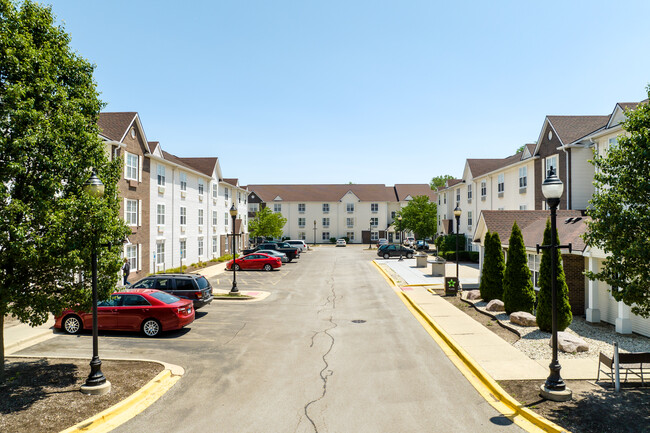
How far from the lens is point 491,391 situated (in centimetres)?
937

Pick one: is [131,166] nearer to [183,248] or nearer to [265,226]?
[183,248]

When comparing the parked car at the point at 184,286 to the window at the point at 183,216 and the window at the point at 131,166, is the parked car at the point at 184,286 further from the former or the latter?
the window at the point at 183,216

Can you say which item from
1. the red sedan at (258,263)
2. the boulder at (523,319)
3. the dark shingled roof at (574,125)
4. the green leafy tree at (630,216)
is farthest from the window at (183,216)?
the green leafy tree at (630,216)

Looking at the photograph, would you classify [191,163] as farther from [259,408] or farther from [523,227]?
[259,408]

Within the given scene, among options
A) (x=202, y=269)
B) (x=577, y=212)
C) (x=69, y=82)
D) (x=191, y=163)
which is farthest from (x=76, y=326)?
(x=191, y=163)

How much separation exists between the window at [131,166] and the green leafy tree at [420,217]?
40174 millimetres

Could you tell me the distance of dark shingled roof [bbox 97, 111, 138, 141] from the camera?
84.1 ft

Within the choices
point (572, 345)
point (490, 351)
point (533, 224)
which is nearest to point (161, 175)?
point (533, 224)

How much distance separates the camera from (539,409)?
8211 millimetres

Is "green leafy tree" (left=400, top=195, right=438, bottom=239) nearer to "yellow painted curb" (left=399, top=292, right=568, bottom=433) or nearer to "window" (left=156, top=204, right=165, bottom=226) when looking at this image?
"window" (left=156, top=204, right=165, bottom=226)

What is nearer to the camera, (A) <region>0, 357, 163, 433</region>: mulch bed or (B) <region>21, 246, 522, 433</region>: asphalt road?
(A) <region>0, 357, 163, 433</region>: mulch bed

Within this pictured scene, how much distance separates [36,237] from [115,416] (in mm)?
3857

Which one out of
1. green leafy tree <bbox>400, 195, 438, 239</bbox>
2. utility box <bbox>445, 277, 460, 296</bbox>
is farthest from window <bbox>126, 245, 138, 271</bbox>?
green leafy tree <bbox>400, 195, 438, 239</bbox>

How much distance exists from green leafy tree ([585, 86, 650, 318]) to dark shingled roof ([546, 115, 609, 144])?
65.7 ft
